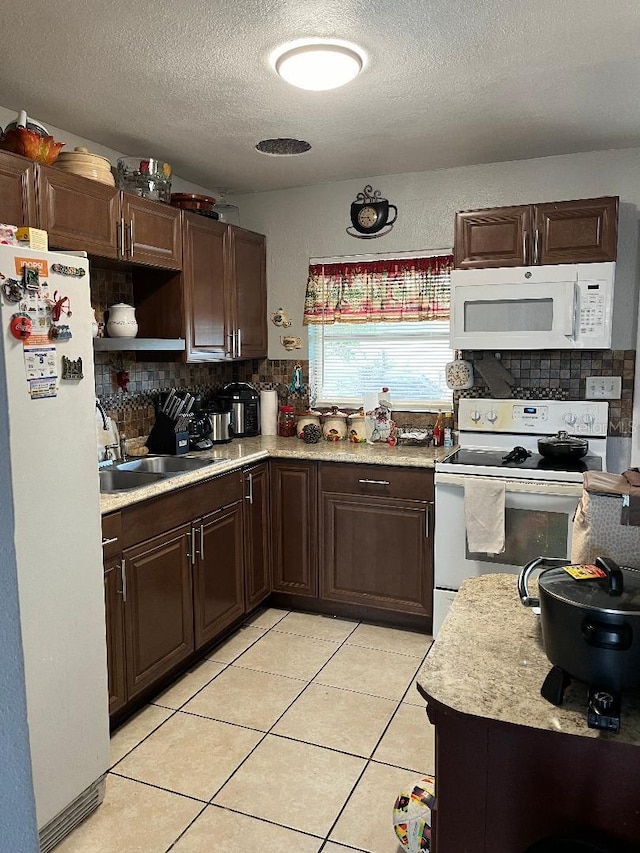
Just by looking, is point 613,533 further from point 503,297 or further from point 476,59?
point 503,297

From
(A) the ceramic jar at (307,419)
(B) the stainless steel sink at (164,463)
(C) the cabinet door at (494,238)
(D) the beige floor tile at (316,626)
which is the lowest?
(D) the beige floor tile at (316,626)

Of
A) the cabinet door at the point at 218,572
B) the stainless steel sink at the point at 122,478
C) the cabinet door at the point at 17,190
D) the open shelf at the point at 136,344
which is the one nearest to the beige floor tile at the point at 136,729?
the cabinet door at the point at 218,572

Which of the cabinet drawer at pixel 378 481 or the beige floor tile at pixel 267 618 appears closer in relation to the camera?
the cabinet drawer at pixel 378 481

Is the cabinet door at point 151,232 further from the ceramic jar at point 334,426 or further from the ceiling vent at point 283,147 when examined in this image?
the ceramic jar at point 334,426

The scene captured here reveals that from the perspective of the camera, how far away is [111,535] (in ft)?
8.17

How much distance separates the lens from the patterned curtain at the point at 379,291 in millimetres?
3920

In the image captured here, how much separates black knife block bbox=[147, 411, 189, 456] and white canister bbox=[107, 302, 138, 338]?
1.68ft

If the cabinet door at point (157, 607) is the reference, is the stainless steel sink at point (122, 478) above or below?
above

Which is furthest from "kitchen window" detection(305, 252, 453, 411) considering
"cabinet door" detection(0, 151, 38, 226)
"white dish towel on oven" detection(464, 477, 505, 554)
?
"cabinet door" detection(0, 151, 38, 226)

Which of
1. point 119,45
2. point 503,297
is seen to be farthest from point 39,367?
point 503,297

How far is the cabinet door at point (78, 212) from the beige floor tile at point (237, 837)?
217cm

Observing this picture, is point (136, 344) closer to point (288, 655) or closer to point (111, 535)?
point (111, 535)

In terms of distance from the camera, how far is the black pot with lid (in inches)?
44.3

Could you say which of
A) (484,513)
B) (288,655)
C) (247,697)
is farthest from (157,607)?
(484,513)
